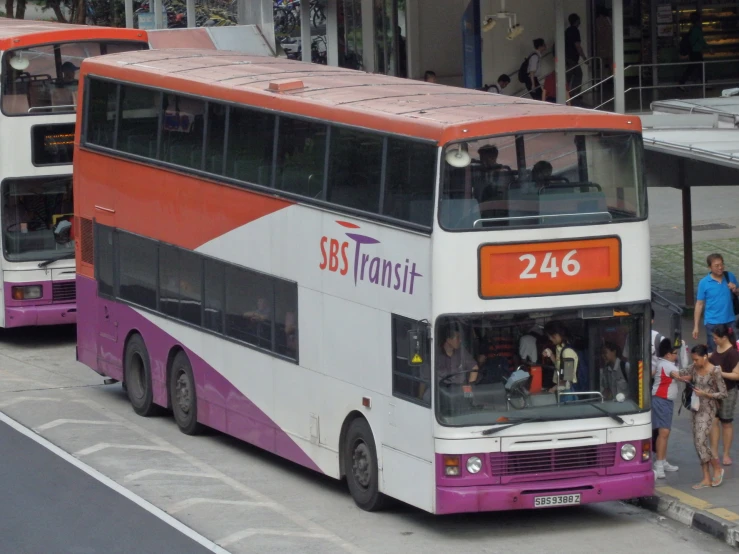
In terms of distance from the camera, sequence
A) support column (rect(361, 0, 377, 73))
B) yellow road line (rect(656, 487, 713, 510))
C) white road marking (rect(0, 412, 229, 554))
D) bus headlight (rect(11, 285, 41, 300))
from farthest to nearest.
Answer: support column (rect(361, 0, 377, 73)) < bus headlight (rect(11, 285, 41, 300)) < yellow road line (rect(656, 487, 713, 510)) < white road marking (rect(0, 412, 229, 554))

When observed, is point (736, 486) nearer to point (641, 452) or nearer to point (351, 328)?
point (641, 452)

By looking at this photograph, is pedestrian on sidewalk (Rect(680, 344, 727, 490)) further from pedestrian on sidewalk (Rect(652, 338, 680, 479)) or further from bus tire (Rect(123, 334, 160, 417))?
bus tire (Rect(123, 334, 160, 417))

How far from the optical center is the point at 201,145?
15766 mm

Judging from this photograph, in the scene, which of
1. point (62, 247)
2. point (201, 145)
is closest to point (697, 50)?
point (62, 247)

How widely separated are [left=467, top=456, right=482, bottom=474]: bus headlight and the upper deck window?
11361 mm

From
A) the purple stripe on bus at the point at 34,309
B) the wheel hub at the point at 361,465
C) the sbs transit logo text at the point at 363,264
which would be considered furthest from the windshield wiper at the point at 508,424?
the purple stripe on bus at the point at 34,309

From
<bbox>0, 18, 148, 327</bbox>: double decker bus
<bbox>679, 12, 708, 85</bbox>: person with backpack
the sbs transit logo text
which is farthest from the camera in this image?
<bbox>679, 12, 708, 85</bbox>: person with backpack

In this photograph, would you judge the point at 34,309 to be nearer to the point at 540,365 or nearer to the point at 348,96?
the point at 348,96

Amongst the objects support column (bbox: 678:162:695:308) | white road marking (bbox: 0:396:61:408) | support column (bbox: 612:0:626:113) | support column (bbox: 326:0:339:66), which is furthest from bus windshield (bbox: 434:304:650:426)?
support column (bbox: 326:0:339:66)

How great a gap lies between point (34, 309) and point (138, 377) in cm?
422

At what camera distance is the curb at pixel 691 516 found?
39.4 feet

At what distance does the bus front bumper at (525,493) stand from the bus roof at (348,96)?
9.66ft

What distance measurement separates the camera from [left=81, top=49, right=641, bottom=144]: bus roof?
39.3ft

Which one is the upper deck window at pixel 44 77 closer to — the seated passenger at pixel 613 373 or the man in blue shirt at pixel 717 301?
the man in blue shirt at pixel 717 301
